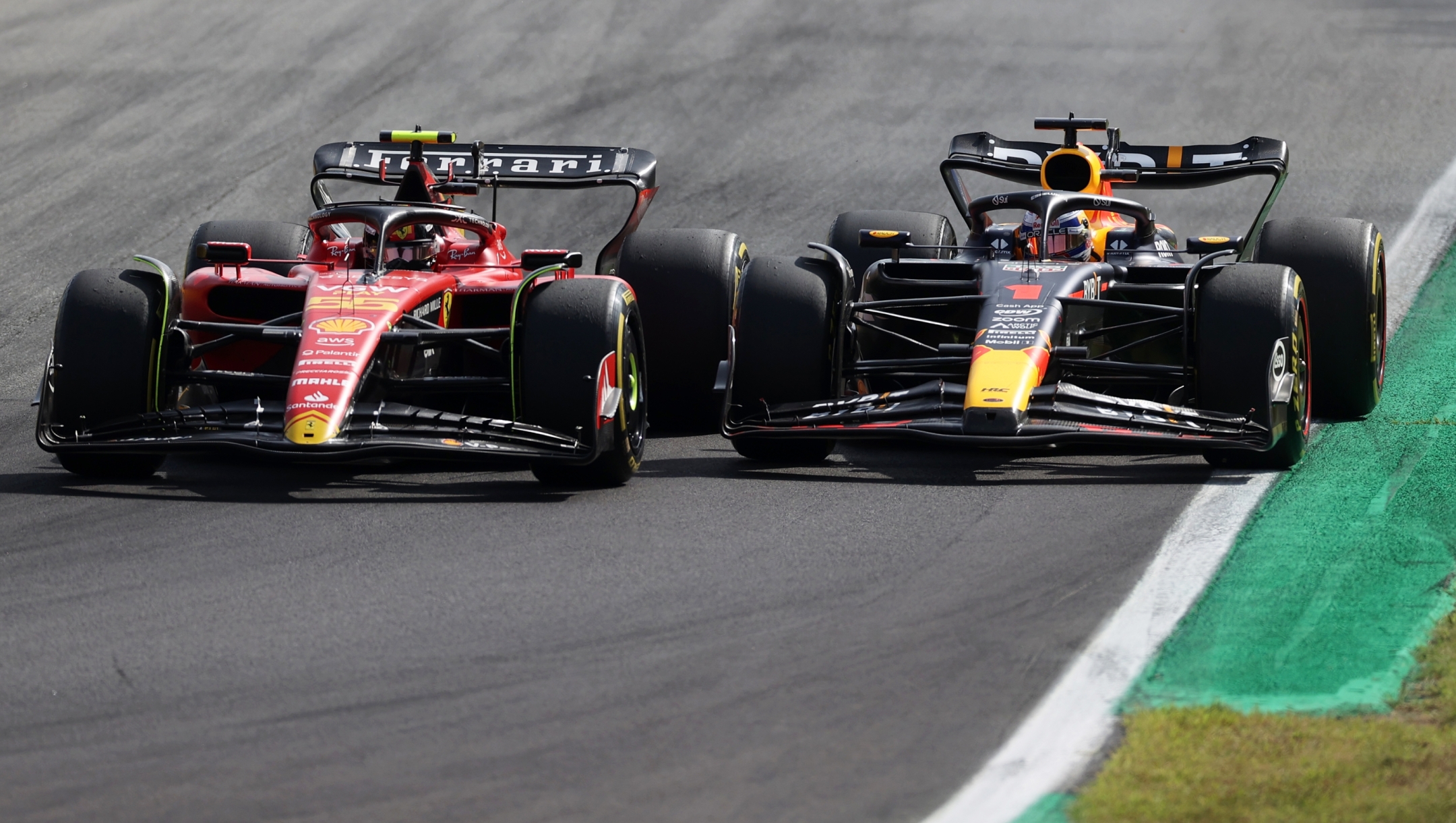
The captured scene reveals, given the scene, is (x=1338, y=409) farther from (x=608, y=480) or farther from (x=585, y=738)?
(x=585, y=738)

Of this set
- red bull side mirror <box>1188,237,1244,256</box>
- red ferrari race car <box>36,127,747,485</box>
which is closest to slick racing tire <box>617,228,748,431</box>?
red ferrari race car <box>36,127,747,485</box>

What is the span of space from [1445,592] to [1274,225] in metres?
4.82

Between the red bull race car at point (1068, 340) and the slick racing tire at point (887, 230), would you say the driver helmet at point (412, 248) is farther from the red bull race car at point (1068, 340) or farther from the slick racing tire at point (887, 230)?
the slick racing tire at point (887, 230)

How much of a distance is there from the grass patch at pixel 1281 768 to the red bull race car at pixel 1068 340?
348 cm

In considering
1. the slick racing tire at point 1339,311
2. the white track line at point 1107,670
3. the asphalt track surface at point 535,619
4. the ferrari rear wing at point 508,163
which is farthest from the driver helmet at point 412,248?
the slick racing tire at point 1339,311

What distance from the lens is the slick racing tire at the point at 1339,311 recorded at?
34.1 ft

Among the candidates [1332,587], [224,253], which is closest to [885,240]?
[224,253]

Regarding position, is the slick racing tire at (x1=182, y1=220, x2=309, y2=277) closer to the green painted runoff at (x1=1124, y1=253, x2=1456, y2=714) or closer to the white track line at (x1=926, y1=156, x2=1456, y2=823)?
the white track line at (x1=926, y1=156, x2=1456, y2=823)

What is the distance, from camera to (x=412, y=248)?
34.8 feet

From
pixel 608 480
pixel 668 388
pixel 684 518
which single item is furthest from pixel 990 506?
pixel 668 388

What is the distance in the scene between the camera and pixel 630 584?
6.92m

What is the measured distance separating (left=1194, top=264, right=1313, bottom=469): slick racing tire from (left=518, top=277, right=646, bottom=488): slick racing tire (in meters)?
2.92

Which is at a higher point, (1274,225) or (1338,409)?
(1274,225)

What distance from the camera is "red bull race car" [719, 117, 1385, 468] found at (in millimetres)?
8742
